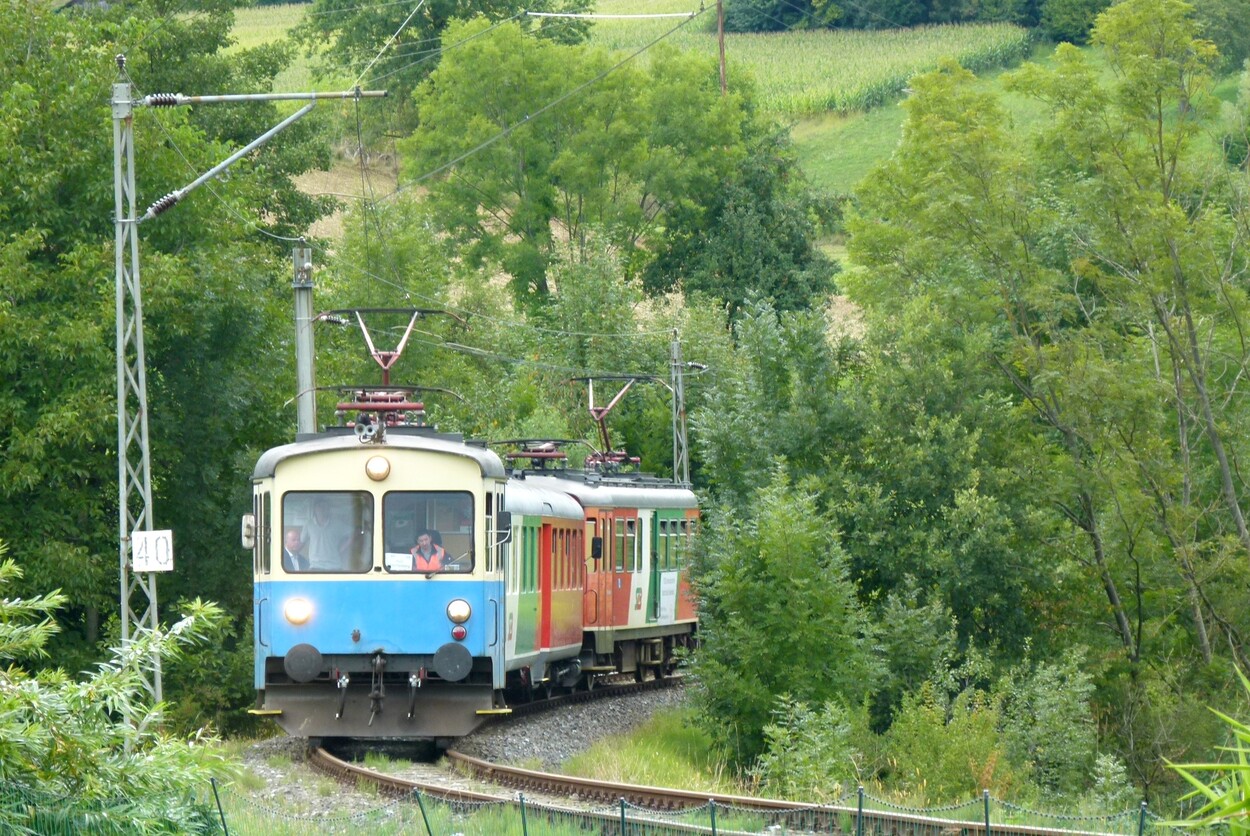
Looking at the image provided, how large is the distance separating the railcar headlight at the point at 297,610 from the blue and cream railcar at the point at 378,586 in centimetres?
1

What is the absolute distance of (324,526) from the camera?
1889cm

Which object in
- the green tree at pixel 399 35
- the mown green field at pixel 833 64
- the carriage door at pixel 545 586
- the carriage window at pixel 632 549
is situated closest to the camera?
the carriage door at pixel 545 586

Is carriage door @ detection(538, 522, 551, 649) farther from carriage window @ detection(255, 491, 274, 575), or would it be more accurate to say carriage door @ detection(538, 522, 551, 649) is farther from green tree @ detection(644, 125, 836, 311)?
green tree @ detection(644, 125, 836, 311)

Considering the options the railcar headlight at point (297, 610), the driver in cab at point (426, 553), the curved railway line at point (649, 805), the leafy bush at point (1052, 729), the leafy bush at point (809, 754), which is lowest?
the leafy bush at point (1052, 729)

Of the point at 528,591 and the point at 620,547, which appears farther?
the point at 620,547

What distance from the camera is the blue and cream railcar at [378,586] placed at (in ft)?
61.1

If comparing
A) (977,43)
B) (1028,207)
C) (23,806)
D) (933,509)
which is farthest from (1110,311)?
(977,43)

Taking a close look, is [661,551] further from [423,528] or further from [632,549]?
[423,528]

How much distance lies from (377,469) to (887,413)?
11581 millimetres

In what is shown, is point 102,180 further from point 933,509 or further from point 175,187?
point 933,509

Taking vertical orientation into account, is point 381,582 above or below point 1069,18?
below

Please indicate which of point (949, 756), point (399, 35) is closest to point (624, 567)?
point (949, 756)

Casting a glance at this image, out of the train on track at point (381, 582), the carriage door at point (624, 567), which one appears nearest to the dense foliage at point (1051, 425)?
the carriage door at point (624, 567)

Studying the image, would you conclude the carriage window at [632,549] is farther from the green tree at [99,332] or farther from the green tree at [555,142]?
the green tree at [555,142]
